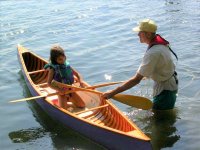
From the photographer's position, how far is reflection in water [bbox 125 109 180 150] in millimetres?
7199

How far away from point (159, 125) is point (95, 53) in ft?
17.6

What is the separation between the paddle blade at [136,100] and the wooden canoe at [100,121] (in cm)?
23

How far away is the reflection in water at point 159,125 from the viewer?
7.20m

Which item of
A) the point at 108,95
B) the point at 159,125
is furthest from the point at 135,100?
the point at 159,125

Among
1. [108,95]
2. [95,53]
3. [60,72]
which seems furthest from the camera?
[95,53]

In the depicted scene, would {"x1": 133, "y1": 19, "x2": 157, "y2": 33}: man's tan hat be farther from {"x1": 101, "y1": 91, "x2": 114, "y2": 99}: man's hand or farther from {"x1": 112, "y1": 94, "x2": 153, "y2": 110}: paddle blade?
{"x1": 112, "y1": 94, "x2": 153, "y2": 110}: paddle blade

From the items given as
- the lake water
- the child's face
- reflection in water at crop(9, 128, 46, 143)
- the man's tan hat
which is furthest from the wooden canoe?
the man's tan hat

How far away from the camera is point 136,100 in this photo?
7.51m

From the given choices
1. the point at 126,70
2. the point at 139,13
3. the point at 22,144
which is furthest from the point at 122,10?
the point at 22,144

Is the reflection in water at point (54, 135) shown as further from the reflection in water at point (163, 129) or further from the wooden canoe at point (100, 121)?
the reflection in water at point (163, 129)

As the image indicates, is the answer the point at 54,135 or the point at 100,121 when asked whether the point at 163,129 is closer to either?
the point at 100,121

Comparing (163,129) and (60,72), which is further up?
(60,72)

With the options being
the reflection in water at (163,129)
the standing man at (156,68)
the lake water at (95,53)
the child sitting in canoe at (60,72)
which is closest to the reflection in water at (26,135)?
the lake water at (95,53)

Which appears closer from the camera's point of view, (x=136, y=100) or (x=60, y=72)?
(x=136, y=100)
